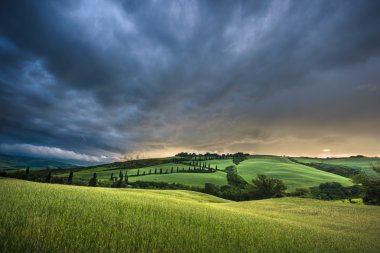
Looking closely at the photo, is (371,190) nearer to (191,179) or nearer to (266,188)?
(266,188)

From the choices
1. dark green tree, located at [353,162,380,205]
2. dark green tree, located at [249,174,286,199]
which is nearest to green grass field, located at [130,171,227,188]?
dark green tree, located at [249,174,286,199]

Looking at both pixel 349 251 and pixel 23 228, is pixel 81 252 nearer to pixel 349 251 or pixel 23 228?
pixel 23 228

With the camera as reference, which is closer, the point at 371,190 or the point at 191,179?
the point at 371,190

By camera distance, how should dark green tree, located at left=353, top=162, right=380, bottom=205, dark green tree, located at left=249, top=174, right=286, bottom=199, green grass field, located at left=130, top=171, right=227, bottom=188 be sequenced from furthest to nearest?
1. green grass field, located at left=130, top=171, right=227, bottom=188
2. dark green tree, located at left=249, top=174, right=286, bottom=199
3. dark green tree, located at left=353, top=162, right=380, bottom=205

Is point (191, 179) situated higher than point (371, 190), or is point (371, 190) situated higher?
point (191, 179)

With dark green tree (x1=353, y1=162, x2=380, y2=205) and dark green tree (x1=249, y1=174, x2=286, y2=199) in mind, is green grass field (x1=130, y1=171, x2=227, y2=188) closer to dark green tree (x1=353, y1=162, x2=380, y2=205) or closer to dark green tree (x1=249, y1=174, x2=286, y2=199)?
dark green tree (x1=249, y1=174, x2=286, y2=199)

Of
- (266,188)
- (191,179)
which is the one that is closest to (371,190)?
(266,188)

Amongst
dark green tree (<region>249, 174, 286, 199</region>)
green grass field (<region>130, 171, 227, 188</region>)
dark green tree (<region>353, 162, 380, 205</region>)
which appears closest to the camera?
dark green tree (<region>353, 162, 380, 205</region>)

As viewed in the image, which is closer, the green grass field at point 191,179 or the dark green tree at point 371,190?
the dark green tree at point 371,190

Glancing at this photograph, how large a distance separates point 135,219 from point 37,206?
14.6ft

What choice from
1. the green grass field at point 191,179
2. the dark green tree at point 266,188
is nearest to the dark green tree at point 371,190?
the dark green tree at point 266,188

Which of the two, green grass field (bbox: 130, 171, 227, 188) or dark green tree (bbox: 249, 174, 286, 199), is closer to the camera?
dark green tree (bbox: 249, 174, 286, 199)

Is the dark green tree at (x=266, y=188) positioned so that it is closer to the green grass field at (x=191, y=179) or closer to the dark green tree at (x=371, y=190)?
the green grass field at (x=191, y=179)

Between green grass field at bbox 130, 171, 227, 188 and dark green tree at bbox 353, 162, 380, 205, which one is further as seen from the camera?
green grass field at bbox 130, 171, 227, 188
